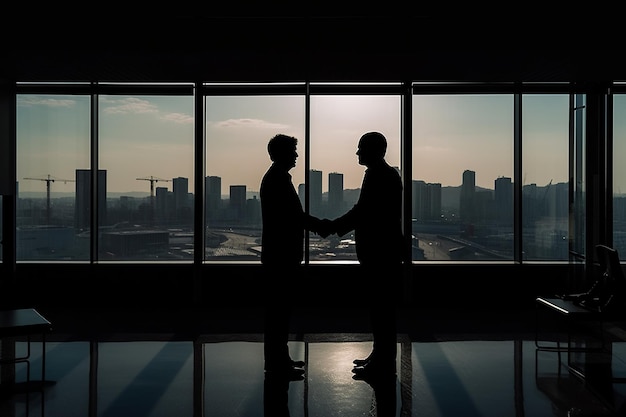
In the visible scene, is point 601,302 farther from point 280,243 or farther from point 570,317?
point 280,243

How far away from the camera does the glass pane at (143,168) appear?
30.9 feet

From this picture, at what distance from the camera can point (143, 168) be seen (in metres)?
9.44

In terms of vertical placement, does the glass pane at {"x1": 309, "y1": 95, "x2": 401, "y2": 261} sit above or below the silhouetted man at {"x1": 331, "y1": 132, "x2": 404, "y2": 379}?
above

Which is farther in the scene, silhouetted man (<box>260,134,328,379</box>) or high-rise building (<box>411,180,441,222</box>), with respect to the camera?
high-rise building (<box>411,180,441,222</box>)

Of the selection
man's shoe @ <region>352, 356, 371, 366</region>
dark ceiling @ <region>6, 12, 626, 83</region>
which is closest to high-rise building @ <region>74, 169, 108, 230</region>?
dark ceiling @ <region>6, 12, 626, 83</region>

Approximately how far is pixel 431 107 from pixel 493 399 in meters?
5.47

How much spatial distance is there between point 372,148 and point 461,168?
14.9 ft

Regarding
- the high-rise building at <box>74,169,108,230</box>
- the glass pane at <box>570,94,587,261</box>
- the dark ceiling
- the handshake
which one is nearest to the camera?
the handshake

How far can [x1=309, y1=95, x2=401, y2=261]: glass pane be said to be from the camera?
933 centimetres

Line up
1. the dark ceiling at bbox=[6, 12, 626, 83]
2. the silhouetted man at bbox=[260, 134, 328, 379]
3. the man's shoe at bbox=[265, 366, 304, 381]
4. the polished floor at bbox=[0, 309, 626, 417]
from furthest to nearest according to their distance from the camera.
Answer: the dark ceiling at bbox=[6, 12, 626, 83]
the man's shoe at bbox=[265, 366, 304, 381]
the silhouetted man at bbox=[260, 134, 328, 379]
the polished floor at bbox=[0, 309, 626, 417]

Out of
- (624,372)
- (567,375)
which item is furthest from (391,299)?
(624,372)

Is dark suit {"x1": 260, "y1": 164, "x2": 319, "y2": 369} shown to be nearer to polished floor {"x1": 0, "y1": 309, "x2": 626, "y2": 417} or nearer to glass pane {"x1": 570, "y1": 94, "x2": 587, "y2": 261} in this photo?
polished floor {"x1": 0, "y1": 309, "x2": 626, "y2": 417}

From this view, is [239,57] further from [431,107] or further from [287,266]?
[431,107]

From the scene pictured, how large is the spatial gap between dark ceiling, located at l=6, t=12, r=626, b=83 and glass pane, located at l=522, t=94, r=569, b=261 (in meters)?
1.96
